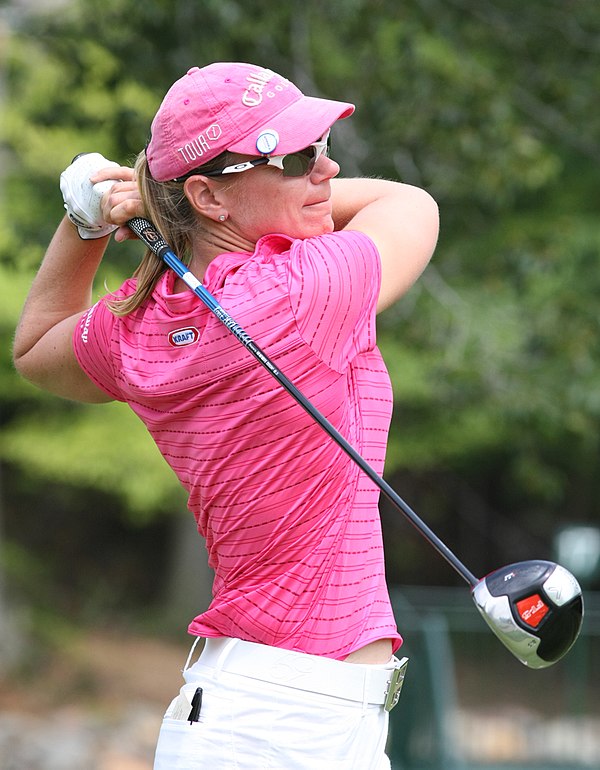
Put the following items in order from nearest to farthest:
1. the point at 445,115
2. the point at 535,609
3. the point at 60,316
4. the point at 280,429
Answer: the point at 535,609 < the point at 280,429 < the point at 60,316 < the point at 445,115

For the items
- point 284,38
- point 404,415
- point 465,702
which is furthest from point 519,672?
point 284,38

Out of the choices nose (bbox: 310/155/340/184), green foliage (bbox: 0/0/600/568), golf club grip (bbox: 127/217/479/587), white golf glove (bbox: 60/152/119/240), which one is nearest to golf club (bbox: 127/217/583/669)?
golf club grip (bbox: 127/217/479/587)

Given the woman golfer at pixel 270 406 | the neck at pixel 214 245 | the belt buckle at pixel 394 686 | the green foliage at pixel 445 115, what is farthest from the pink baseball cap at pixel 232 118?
the green foliage at pixel 445 115

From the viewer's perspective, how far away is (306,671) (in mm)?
2295

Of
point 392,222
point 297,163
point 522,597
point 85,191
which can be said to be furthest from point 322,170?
point 522,597

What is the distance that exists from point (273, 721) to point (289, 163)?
1.01m

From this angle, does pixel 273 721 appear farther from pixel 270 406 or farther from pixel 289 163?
pixel 289 163

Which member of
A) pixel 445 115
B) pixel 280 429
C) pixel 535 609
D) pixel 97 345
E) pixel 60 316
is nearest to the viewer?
pixel 535 609

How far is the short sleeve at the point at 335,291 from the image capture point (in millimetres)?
2201

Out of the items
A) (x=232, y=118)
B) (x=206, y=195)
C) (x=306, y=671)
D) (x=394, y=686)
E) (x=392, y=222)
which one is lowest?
(x=394, y=686)

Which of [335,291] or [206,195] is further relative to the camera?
[206,195]

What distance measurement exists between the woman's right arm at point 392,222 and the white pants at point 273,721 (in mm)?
684

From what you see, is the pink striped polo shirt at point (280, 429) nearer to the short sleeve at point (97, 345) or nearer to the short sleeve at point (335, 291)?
the short sleeve at point (335, 291)

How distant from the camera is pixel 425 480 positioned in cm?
1869
